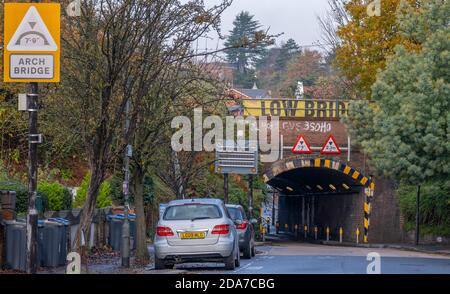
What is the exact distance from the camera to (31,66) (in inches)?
656

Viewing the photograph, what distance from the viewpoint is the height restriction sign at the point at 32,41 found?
54.2ft

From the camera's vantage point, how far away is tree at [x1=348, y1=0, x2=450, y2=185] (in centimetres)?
3152

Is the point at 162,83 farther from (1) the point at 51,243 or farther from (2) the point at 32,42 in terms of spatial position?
(2) the point at 32,42

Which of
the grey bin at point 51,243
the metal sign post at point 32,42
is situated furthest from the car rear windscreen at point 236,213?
the metal sign post at point 32,42

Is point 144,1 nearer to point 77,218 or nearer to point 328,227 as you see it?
point 77,218

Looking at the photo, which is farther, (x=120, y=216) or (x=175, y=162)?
(x=175, y=162)

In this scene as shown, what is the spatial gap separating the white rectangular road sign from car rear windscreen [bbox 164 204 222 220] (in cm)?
635

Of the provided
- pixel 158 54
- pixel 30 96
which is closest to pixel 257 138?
pixel 158 54

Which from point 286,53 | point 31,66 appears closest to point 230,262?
point 31,66

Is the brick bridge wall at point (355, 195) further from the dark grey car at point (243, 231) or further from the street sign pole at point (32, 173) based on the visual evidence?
the street sign pole at point (32, 173)

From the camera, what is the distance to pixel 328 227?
5638cm

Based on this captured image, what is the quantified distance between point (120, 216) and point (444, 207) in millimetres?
16596

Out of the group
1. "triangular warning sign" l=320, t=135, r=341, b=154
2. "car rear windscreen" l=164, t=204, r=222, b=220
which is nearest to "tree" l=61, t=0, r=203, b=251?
"car rear windscreen" l=164, t=204, r=222, b=220
